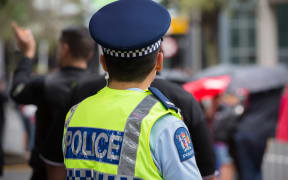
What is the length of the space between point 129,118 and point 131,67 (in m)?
0.22

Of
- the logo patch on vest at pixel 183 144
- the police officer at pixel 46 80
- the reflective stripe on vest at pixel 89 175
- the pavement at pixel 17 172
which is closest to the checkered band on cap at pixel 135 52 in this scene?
the logo patch on vest at pixel 183 144

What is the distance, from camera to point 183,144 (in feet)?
6.30

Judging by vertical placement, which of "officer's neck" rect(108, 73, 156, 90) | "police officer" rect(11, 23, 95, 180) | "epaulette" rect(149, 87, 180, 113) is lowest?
"police officer" rect(11, 23, 95, 180)

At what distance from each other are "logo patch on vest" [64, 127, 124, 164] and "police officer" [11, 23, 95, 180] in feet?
5.06

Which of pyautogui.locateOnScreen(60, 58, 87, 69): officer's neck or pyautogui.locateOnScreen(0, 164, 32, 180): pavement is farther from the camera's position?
pyautogui.locateOnScreen(0, 164, 32, 180): pavement

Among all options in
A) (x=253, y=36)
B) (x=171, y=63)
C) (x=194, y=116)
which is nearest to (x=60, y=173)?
(x=194, y=116)

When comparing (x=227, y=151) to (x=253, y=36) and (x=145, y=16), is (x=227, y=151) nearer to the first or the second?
(x=145, y=16)

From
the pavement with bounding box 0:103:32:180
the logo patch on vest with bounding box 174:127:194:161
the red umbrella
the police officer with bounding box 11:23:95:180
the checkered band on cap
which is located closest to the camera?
the logo patch on vest with bounding box 174:127:194:161

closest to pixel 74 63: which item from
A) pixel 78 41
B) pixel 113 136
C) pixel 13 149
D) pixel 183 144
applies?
pixel 78 41

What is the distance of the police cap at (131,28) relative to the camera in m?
2.00

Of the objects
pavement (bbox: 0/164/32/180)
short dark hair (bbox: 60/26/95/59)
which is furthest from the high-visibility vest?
pavement (bbox: 0/164/32/180)

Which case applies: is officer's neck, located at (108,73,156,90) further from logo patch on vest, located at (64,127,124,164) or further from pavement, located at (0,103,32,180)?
pavement, located at (0,103,32,180)

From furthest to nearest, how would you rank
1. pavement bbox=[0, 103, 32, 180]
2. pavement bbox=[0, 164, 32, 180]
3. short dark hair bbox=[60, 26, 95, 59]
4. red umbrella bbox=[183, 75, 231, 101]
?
pavement bbox=[0, 103, 32, 180] → pavement bbox=[0, 164, 32, 180] → red umbrella bbox=[183, 75, 231, 101] → short dark hair bbox=[60, 26, 95, 59]

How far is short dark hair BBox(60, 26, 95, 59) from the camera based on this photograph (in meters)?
3.90
